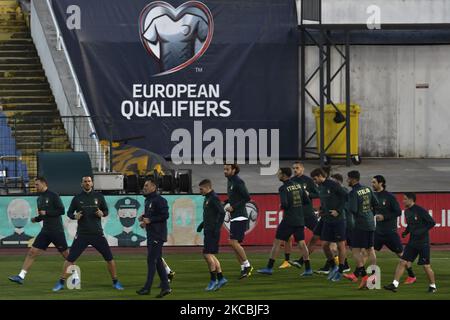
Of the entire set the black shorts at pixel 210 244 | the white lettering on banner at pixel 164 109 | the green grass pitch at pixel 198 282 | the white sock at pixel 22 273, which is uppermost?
the white lettering on banner at pixel 164 109

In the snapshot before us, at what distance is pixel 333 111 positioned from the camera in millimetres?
38188

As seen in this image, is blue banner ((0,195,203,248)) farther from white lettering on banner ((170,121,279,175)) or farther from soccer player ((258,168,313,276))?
white lettering on banner ((170,121,279,175))

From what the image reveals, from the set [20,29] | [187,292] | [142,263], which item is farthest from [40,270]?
[20,29]

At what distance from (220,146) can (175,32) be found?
3.95 m

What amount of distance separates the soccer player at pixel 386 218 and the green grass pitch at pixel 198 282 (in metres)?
0.63

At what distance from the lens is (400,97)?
131 ft

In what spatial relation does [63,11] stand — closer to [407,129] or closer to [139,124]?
[139,124]

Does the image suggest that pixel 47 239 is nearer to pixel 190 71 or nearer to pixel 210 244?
pixel 210 244

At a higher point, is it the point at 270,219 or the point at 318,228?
the point at 318,228

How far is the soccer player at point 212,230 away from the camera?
68.7 ft

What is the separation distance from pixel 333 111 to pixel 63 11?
9.03 metres

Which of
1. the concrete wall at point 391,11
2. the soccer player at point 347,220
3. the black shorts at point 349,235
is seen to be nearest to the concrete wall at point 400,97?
the concrete wall at point 391,11

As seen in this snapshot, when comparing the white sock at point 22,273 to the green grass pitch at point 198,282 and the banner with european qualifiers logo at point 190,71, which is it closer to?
the green grass pitch at point 198,282

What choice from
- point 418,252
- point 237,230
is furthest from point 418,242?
point 237,230
